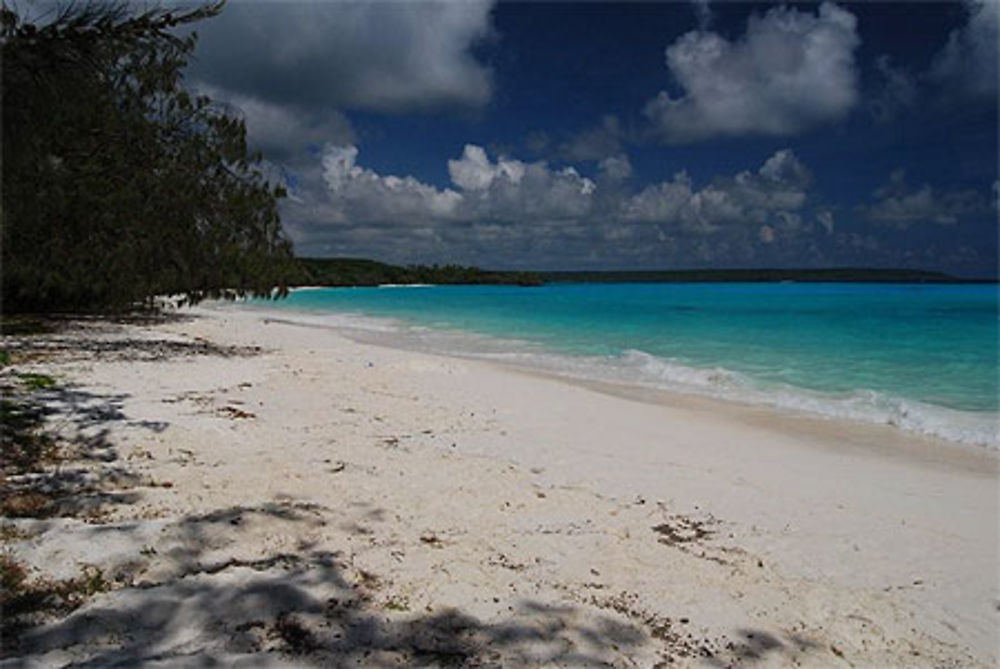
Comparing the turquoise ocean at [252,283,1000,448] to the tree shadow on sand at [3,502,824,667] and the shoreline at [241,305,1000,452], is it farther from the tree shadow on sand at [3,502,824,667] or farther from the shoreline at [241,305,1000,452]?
the tree shadow on sand at [3,502,824,667]

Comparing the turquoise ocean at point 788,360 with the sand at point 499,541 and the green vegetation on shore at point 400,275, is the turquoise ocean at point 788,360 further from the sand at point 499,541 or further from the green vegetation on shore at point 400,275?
the green vegetation on shore at point 400,275

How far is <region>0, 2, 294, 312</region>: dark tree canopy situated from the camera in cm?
356

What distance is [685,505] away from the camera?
5.25 metres

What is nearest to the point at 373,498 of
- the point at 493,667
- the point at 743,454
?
the point at 493,667

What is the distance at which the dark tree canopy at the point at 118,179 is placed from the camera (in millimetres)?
3559

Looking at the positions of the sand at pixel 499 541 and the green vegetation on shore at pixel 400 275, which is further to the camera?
the green vegetation on shore at pixel 400 275

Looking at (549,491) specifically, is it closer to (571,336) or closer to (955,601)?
(955,601)

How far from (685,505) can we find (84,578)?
4.20m

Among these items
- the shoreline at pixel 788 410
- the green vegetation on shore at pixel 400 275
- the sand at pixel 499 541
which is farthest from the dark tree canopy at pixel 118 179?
the green vegetation on shore at pixel 400 275

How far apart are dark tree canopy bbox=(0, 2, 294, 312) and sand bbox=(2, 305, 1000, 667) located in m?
2.49

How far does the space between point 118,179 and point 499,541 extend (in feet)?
32.3

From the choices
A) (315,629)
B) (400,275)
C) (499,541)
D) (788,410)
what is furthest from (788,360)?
(400,275)

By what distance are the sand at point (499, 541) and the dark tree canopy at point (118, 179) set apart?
2492 mm

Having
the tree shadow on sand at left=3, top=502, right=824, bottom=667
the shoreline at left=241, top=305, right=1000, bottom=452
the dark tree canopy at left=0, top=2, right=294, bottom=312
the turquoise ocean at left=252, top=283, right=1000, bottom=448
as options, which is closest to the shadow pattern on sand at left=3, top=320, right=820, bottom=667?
the tree shadow on sand at left=3, top=502, right=824, bottom=667
